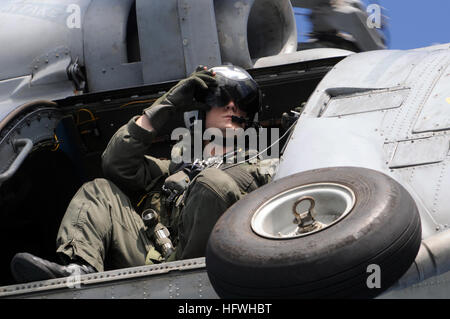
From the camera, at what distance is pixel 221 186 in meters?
3.25

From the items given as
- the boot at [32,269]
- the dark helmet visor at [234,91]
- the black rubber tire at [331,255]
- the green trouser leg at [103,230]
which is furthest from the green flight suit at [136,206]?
the black rubber tire at [331,255]

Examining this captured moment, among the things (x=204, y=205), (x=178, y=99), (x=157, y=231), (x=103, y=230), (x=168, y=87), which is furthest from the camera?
(x=168, y=87)

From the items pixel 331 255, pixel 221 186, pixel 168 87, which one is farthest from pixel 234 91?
pixel 331 255

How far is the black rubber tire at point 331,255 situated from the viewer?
2.31 m

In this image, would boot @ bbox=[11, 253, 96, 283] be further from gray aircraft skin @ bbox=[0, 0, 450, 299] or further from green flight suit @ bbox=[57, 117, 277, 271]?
green flight suit @ bbox=[57, 117, 277, 271]

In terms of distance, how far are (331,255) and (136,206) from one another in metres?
1.95

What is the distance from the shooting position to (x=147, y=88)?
480 cm

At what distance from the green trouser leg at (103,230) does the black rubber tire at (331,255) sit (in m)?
1.06

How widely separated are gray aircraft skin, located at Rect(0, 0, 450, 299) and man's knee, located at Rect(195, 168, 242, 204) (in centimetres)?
22

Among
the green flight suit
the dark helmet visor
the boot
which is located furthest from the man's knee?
the dark helmet visor

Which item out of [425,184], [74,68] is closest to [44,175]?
[74,68]

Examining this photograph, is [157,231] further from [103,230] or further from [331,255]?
[331,255]
